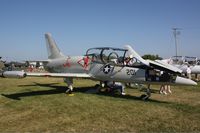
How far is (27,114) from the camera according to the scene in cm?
925

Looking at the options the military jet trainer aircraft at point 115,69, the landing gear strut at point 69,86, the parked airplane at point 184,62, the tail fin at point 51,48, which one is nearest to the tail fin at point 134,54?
the military jet trainer aircraft at point 115,69

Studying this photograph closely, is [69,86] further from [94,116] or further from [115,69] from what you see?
[94,116]

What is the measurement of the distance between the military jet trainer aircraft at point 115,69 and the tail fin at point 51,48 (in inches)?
68.2

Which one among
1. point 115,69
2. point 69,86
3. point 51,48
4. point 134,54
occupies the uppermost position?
point 51,48

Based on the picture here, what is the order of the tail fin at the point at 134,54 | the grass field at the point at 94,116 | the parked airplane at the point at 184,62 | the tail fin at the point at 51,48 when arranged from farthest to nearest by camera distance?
the parked airplane at the point at 184,62, the tail fin at the point at 51,48, the tail fin at the point at 134,54, the grass field at the point at 94,116

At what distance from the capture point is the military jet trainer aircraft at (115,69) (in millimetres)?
11656

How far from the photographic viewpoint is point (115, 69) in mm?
13500

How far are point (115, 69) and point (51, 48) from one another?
8.26 metres

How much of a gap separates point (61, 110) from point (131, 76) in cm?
450

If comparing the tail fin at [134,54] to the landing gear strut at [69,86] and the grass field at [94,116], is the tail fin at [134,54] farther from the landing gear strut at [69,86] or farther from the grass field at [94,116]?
the landing gear strut at [69,86]

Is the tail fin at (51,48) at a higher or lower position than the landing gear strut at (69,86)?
higher

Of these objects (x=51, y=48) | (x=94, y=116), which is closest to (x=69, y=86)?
(x=94, y=116)

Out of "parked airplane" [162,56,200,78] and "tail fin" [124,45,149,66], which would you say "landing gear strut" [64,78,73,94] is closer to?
"tail fin" [124,45,149,66]

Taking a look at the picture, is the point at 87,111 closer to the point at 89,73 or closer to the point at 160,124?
the point at 160,124
